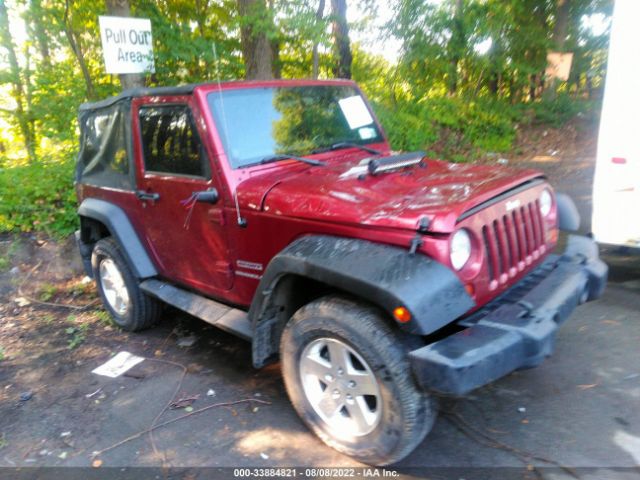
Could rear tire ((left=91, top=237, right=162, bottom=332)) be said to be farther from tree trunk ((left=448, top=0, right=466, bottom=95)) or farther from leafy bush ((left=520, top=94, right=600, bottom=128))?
leafy bush ((left=520, top=94, right=600, bottom=128))

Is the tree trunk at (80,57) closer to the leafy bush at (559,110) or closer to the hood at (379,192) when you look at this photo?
the hood at (379,192)

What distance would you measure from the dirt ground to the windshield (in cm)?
158

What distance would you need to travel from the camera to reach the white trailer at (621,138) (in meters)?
3.94

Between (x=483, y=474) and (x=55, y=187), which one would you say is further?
(x=55, y=187)

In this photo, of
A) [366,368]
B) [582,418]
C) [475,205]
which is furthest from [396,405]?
[582,418]

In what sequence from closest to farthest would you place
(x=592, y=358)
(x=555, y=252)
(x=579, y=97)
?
(x=555, y=252) → (x=592, y=358) → (x=579, y=97)

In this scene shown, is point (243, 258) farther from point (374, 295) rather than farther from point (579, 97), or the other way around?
point (579, 97)

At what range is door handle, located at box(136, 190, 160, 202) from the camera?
377 cm

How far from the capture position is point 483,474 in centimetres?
253

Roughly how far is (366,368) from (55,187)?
5.89 m

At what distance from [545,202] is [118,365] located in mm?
3273

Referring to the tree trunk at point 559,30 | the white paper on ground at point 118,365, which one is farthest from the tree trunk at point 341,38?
the tree trunk at point 559,30

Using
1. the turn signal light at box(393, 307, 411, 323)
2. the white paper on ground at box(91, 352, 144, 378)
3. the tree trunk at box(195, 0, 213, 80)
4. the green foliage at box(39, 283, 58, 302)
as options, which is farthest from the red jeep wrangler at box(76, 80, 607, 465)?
the tree trunk at box(195, 0, 213, 80)

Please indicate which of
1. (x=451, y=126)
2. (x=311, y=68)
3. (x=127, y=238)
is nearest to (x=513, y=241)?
(x=127, y=238)
